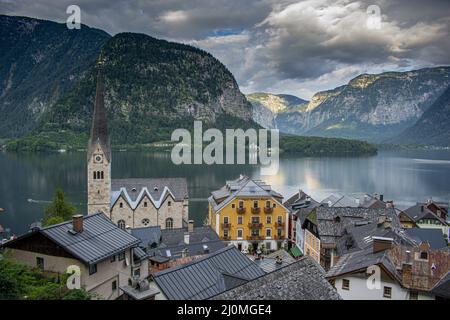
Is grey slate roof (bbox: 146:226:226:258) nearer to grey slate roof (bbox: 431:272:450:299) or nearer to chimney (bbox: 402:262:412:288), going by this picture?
chimney (bbox: 402:262:412:288)

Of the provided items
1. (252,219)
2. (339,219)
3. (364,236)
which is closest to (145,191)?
(252,219)

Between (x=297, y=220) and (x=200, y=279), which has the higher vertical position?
(x=200, y=279)

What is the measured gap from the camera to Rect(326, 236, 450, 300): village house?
21.9m

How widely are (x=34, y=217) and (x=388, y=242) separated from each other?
2448 inches

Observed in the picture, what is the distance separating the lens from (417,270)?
Answer: 22359 mm

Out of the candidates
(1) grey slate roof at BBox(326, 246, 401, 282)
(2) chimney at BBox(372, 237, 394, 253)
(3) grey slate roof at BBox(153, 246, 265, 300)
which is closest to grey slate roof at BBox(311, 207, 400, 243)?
(1) grey slate roof at BBox(326, 246, 401, 282)

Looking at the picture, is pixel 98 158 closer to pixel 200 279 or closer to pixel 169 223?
pixel 169 223

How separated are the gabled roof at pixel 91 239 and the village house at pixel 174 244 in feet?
32.2

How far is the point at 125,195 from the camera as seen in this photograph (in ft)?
170

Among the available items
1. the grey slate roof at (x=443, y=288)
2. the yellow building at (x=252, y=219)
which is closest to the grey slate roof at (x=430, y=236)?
the yellow building at (x=252, y=219)

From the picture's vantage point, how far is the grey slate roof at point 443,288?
2106 cm

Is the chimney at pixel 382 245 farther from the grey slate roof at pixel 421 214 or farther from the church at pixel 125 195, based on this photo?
the grey slate roof at pixel 421 214

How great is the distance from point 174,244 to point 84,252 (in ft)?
70.3
